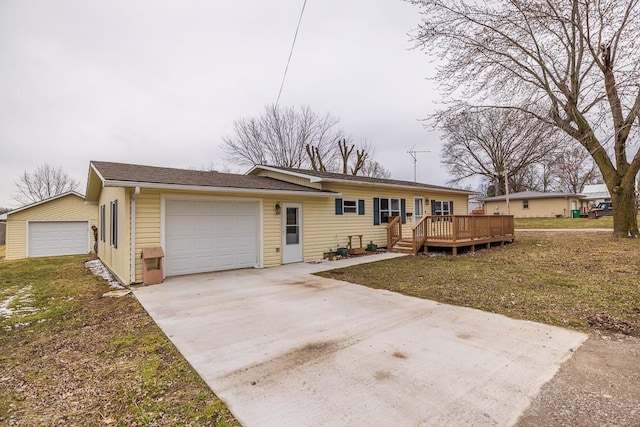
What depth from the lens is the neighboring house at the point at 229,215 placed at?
706 cm

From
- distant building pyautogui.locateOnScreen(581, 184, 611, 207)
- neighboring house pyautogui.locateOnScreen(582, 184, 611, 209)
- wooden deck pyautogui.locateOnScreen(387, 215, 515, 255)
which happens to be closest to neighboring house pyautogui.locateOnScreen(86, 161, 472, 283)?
wooden deck pyautogui.locateOnScreen(387, 215, 515, 255)

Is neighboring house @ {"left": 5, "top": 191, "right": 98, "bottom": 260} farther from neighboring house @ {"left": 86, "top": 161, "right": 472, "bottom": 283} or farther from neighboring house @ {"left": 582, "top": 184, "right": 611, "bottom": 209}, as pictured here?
neighboring house @ {"left": 582, "top": 184, "right": 611, "bottom": 209}

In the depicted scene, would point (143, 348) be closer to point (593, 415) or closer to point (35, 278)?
point (593, 415)

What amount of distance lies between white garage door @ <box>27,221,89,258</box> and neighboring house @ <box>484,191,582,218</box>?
32852 mm

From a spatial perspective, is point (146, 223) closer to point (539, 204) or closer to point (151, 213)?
point (151, 213)

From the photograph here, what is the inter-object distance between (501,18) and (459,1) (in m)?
1.37

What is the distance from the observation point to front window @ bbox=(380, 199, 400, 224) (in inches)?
489

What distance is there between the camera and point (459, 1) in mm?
9734

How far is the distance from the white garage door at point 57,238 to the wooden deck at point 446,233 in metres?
17.5

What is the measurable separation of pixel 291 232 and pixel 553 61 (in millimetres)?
10563

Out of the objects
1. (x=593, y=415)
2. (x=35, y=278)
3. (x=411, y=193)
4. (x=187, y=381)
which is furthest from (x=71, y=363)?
(x=411, y=193)

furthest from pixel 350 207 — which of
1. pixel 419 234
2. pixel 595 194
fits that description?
pixel 595 194

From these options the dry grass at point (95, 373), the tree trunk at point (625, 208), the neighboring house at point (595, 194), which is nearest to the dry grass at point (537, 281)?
the tree trunk at point (625, 208)

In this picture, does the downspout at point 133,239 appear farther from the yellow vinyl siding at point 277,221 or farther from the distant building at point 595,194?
the distant building at point 595,194
